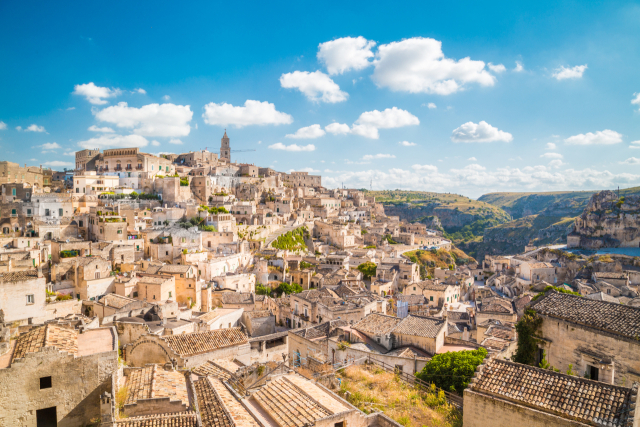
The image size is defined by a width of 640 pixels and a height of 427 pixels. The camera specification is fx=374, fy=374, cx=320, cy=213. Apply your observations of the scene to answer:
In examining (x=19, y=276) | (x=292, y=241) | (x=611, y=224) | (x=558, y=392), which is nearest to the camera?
(x=558, y=392)

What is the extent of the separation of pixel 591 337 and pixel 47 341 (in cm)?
1781

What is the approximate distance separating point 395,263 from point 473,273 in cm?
1941

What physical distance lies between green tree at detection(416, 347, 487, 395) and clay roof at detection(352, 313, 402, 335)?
5478 mm

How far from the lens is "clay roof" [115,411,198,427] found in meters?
9.06

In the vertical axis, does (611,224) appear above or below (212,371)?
above

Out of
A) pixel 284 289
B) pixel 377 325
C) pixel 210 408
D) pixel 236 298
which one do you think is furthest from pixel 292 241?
pixel 210 408

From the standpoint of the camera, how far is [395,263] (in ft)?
173

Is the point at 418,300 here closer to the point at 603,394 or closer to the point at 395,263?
the point at 395,263

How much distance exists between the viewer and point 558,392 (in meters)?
10.1

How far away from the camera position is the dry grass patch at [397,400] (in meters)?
11.5

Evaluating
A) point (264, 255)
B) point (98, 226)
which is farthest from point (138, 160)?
point (264, 255)

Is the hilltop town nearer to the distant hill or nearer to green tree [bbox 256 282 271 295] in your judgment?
green tree [bbox 256 282 271 295]

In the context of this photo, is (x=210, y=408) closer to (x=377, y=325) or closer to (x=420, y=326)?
(x=377, y=325)

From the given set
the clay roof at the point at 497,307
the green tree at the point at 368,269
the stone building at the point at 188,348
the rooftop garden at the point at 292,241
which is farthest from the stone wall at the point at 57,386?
the rooftop garden at the point at 292,241
